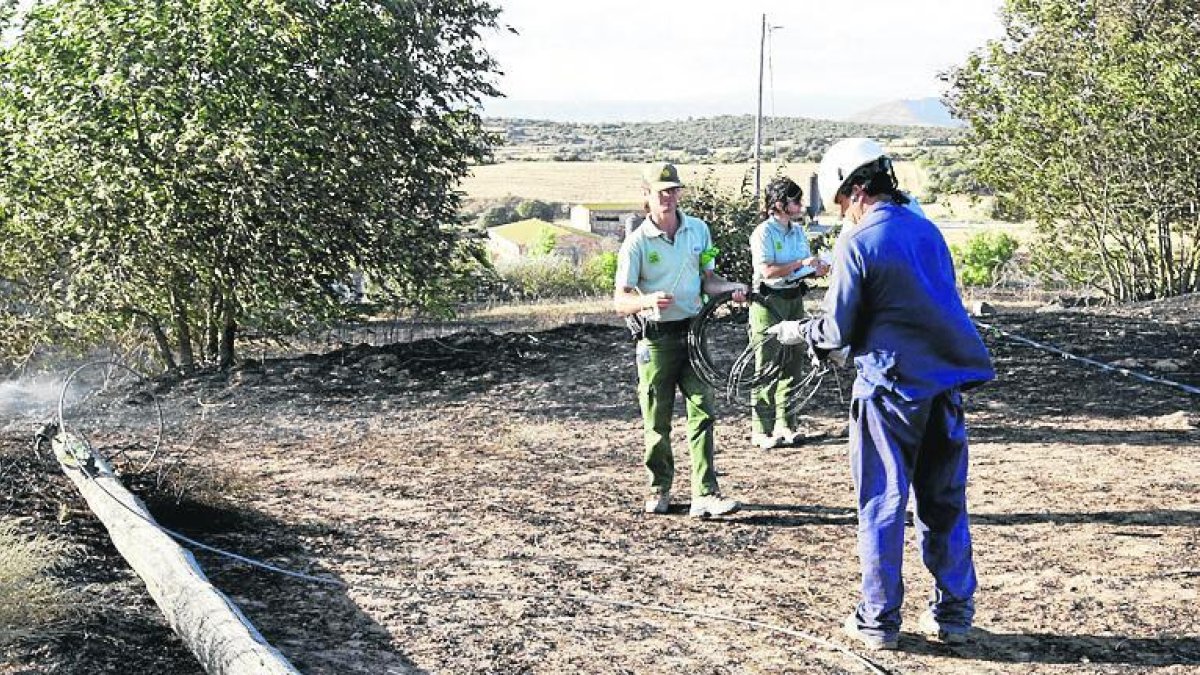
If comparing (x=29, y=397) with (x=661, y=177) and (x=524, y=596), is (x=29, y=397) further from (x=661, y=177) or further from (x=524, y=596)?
(x=524, y=596)

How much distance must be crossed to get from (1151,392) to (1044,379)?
37.1 inches

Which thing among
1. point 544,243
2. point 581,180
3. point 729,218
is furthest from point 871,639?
point 581,180

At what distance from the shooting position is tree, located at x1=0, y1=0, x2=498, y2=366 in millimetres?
13227

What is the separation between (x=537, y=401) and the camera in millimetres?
12242

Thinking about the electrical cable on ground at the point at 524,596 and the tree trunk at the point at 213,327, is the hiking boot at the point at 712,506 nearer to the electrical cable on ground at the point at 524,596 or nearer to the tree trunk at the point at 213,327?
the electrical cable on ground at the point at 524,596

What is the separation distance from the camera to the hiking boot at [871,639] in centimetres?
580

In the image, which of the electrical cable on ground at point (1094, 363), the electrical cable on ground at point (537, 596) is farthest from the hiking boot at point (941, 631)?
the electrical cable on ground at point (1094, 363)

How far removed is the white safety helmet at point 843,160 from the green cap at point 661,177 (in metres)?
1.91

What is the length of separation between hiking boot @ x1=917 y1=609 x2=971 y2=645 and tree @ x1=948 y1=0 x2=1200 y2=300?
14.6 metres

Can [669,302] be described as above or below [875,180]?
below

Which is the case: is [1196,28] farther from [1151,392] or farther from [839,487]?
[839,487]

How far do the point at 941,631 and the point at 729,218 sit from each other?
1379 centimetres

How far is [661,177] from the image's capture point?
774cm

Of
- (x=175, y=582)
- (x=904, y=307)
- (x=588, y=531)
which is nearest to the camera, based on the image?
(x=904, y=307)
